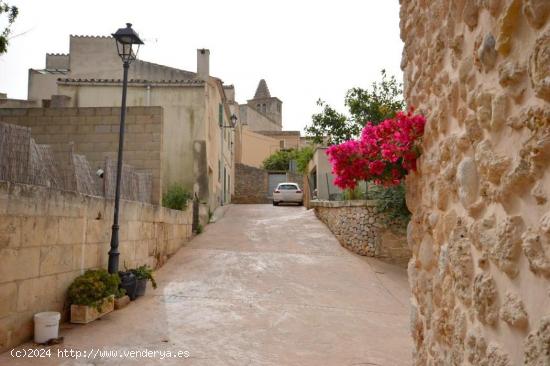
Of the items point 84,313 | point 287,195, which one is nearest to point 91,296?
point 84,313

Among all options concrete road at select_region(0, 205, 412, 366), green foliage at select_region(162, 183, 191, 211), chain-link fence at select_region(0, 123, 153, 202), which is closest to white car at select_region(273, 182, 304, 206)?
concrete road at select_region(0, 205, 412, 366)

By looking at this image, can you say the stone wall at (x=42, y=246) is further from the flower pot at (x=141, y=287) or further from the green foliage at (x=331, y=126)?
the green foliage at (x=331, y=126)

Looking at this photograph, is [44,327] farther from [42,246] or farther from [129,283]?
[129,283]

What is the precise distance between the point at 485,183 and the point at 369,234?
11.0 meters

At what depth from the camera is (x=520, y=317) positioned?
1659mm

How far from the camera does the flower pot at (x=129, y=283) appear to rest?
702 centimetres

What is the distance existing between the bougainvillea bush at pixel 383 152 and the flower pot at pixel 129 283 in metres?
4.88

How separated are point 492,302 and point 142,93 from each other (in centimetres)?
1598

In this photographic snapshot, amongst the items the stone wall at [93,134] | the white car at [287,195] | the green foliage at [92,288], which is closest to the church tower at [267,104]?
the white car at [287,195]

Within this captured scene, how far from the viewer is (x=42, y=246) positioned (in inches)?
205

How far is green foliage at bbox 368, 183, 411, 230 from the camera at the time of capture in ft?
40.5

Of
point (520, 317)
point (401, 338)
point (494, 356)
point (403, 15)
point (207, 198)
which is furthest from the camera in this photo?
point (207, 198)

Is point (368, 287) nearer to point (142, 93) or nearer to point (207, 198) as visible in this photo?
point (207, 198)

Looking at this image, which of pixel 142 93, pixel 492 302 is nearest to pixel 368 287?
pixel 492 302
